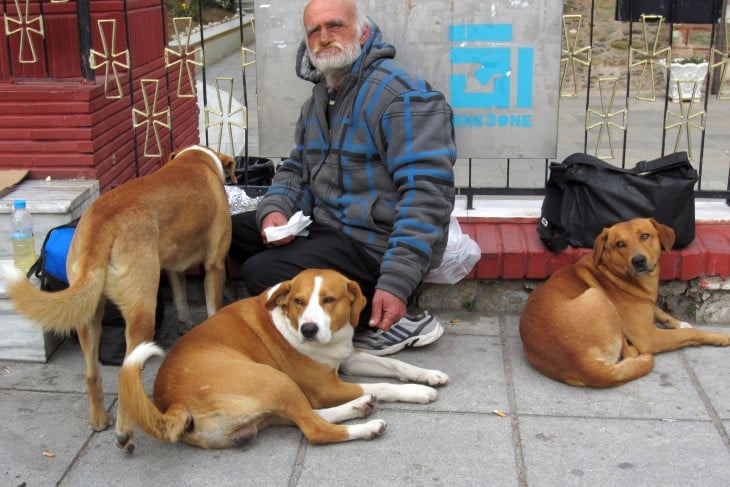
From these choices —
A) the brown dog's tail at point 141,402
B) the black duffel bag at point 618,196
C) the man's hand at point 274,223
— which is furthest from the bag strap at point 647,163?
the brown dog's tail at point 141,402

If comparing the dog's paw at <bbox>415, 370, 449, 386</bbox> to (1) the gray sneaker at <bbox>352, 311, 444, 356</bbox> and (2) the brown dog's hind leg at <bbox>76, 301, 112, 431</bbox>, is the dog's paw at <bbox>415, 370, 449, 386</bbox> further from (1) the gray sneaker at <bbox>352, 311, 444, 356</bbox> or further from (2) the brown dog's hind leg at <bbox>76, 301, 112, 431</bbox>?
(2) the brown dog's hind leg at <bbox>76, 301, 112, 431</bbox>

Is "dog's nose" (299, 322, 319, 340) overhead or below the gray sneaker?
overhead

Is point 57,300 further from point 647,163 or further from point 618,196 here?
point 647,163

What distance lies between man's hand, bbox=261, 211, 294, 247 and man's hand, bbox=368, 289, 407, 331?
653mm

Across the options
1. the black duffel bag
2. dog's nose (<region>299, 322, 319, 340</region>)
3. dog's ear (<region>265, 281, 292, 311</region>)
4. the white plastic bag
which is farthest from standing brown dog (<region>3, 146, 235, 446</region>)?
the black duffel bag

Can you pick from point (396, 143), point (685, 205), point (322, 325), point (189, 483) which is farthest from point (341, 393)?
point (685, 205)

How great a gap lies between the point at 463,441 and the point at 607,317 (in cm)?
97

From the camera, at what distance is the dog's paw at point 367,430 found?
12.1 ft

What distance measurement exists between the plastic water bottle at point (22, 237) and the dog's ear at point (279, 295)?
1536mm

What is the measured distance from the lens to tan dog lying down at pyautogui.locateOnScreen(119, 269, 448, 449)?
139 inches

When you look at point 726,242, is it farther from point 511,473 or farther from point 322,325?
point 322,325

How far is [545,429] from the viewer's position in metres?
3.80

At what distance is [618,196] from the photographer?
4688 millimetres

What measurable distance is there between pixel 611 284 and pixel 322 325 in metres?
1.62
